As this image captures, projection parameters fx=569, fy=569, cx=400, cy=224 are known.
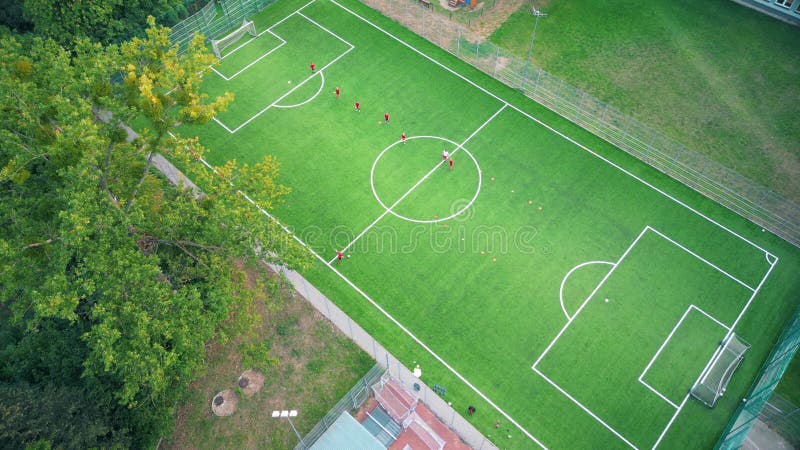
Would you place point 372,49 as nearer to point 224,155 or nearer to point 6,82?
point 224,155

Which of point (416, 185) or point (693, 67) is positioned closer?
point (416, 185)

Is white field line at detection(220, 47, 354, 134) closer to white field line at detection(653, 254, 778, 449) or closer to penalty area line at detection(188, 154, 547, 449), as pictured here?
penalty area line at detection(188, 154, 547, 449)

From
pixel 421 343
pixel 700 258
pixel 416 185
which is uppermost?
pixel 416 185

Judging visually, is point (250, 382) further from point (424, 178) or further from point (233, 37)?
point (233, 37)

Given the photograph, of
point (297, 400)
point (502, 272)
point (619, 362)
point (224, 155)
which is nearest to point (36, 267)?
point (297, 400)

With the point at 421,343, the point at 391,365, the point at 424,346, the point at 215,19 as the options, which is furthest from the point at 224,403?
the point at 215,19

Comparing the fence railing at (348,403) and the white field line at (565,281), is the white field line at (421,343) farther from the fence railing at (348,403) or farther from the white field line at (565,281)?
the white field line at (565,281)
